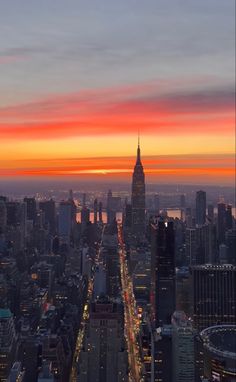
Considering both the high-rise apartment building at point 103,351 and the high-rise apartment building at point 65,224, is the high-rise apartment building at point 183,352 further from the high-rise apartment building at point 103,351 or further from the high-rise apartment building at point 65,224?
the high-rise apartment building at point 65,224

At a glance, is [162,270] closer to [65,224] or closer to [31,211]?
[31,211]

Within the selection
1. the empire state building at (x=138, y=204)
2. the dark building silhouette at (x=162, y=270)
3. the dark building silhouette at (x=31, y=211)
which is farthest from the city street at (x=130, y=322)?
the dark building silhouette at (x=31, y=211)

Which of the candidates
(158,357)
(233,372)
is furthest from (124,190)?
(233,372)

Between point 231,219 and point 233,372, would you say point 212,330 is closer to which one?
point 233,372

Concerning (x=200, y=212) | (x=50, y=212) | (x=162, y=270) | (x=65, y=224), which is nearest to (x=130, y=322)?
(x=162, y=270)

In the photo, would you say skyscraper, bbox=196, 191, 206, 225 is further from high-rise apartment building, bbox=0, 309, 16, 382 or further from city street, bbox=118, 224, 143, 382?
high-rise apartment building, bbox=0, 309, 16, 382

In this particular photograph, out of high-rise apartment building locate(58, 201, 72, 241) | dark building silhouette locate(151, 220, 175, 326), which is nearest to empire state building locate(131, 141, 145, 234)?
dark building silhouette locate(151, 220, 175, 326)
